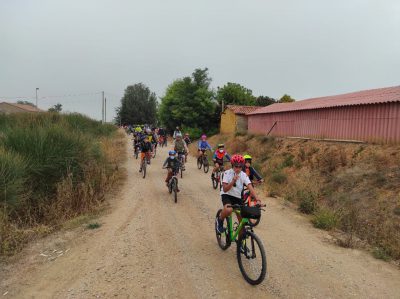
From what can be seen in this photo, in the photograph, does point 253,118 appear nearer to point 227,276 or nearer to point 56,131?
point 56,131

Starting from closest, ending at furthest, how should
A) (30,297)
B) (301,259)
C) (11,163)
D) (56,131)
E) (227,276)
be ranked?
1. (30,297)
2. (227,276)
3. (301,259)
4. (11,163)
5. (56,131)

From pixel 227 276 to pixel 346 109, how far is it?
56.1 ft

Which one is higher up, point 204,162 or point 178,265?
point 204,162

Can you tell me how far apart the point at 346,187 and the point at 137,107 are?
3066 inches

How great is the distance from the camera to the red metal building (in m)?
16.6

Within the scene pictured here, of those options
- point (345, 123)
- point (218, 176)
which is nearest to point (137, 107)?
point (345, 123)

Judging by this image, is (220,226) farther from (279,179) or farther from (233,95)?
(233,95)

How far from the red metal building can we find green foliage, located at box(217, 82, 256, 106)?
20.9 meters

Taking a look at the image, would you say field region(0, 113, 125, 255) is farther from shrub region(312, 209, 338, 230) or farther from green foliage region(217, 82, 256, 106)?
green foliage region(217, 82, 256, 106)

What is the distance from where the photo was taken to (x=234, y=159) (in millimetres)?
5609

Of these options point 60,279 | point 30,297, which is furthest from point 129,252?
point 30,297

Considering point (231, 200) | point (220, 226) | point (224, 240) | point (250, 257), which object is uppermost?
point (231, 200)

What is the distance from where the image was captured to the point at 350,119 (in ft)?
63.9

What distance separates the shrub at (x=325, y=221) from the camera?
8443 mm
